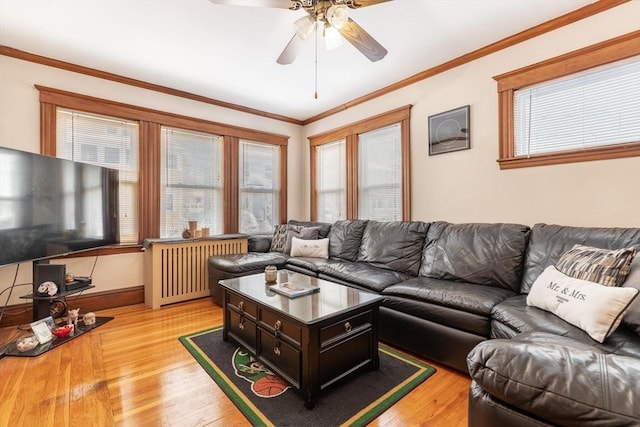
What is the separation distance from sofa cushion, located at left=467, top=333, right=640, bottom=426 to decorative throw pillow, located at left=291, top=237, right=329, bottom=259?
113 inches

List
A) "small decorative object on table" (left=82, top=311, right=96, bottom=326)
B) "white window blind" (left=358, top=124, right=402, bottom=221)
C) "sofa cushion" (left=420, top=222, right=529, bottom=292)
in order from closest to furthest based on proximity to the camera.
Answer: "sofa cushion" (left=420, top=222, right=529, bottom=292)
"small decorative object on table" (left=82, top=311, right=96, bottom=326)
"white window blind" (left=358, top=124, right=402, bottom=221)

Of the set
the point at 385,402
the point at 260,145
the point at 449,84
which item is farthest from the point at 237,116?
the point at 385,402

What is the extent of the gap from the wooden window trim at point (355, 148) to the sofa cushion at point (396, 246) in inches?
16.5

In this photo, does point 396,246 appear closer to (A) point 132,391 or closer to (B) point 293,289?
(B) point 293,289

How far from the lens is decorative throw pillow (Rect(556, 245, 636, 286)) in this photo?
64.9 inches

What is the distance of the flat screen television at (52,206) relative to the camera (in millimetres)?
2291

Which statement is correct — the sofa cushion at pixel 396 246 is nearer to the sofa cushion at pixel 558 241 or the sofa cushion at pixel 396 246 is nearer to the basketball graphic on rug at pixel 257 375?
the sofa cushion at pixel 558 241

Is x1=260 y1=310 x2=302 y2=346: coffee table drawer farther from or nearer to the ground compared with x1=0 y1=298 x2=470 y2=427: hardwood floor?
farther from the ground

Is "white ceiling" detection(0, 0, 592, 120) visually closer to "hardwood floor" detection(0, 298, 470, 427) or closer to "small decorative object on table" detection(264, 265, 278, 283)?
"small decorative object on table" detection(264, 265, 278, 283)

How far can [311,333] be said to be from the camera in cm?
168

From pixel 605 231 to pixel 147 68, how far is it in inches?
172

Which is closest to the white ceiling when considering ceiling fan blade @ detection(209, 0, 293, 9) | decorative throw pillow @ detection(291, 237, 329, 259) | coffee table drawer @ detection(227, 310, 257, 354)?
ceiling fan blade @ detection(209, 0, 293, 9)

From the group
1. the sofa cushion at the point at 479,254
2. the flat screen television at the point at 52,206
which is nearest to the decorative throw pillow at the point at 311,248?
the sofa cushion at the point at 479,254

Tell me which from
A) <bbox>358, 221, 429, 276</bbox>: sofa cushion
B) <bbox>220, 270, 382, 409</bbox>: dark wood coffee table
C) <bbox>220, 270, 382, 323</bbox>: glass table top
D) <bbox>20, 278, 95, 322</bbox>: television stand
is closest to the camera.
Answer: <bbox>220, 270, 382, 409</bbox>: dark wood coffee table
